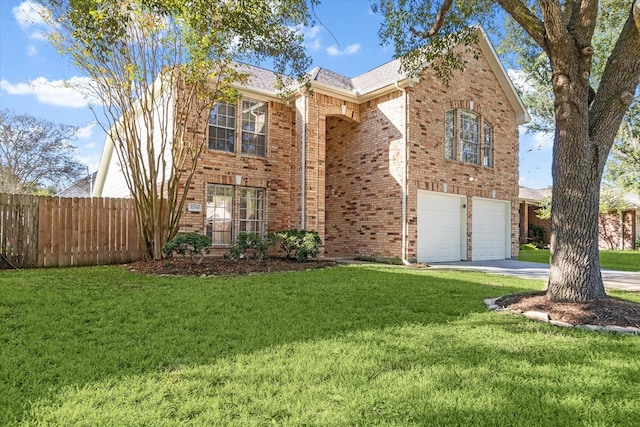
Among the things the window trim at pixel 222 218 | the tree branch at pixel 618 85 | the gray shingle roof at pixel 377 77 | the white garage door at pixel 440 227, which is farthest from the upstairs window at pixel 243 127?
the tree branch at pixel 618 85

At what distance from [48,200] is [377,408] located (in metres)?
9.89

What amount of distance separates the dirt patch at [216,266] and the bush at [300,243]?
0.24m

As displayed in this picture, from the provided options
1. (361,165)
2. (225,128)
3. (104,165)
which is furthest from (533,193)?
(104,165)

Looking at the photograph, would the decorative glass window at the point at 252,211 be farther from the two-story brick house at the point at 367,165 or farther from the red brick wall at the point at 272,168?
the red brick wall at the point at 272,168

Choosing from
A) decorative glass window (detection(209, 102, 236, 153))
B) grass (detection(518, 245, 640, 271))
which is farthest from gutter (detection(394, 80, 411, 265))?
grass (detection(518, 245, 640, 271))

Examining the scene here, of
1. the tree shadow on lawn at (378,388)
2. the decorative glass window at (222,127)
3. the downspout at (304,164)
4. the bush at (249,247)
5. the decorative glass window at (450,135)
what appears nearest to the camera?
the tree shadow on lawn at (378,388)

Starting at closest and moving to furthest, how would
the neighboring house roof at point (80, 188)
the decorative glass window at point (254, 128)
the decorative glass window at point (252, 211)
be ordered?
the decorative glass window at point (252, 211) < the decorative glass window at point (254, 128) < the neighboring house roof at point (80, 188)

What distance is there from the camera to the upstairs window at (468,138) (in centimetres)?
1270

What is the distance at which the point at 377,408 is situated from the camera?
225 cm

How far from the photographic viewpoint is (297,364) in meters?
2.90

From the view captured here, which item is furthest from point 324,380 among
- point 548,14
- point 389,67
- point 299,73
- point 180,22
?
point 389,67

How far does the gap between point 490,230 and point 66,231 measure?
530 inches

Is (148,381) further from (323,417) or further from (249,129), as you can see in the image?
(249,129)

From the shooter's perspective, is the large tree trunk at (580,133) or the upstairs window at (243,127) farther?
the upstairs window at (243,127)
